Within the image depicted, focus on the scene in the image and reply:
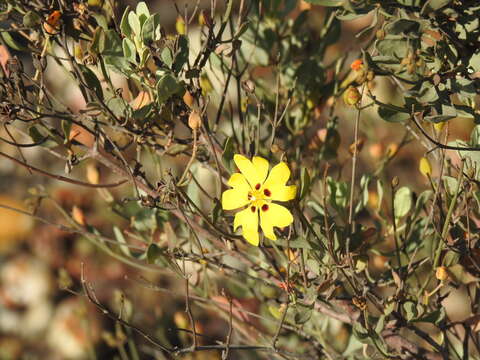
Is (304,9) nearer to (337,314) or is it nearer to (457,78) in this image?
(457,78)

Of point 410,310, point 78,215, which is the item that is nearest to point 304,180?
point 410,310

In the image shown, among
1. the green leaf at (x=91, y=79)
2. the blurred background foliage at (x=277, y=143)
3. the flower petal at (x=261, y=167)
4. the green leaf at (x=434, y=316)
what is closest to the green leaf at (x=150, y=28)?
the blurred background foliage at (x=277, y=143)

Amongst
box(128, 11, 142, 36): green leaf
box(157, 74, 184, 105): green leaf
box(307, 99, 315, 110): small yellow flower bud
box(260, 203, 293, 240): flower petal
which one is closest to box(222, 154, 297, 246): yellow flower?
box(260, 203, 293, 240): flower petal

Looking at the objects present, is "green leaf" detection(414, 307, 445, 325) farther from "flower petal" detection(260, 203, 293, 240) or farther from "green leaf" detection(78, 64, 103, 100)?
"green leaf" detection(78, 64, 103, 100)

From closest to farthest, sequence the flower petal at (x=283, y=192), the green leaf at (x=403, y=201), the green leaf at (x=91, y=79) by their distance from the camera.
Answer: the flower petal at (x=283, y=192), the green leaf at (x=91, y=79), the green leaf at (x=403, y=201)

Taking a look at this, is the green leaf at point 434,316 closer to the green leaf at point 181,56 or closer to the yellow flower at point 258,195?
the yellow flower at point 258,195

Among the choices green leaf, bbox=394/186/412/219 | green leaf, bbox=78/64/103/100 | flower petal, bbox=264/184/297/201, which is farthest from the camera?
green leaf, bbox=394/186/412/219

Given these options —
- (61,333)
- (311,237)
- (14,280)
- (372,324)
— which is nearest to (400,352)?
(372,324)
